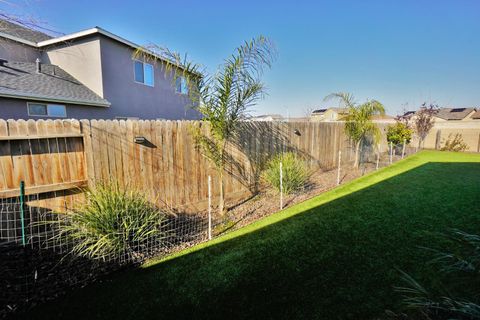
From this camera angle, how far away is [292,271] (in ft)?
9.60

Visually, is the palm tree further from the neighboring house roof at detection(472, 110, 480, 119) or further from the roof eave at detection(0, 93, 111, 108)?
the neighboring house roof at detection(472, 110, 480, 119)

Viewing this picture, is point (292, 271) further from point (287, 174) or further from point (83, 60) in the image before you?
point (83, 60)

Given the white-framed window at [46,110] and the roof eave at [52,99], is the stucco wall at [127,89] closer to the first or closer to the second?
the roof eave at [52,99]

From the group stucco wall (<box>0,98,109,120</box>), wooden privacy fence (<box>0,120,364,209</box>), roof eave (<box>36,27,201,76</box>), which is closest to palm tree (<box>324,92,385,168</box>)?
wooden privacy fence (<box>0,120,364,209</box>)

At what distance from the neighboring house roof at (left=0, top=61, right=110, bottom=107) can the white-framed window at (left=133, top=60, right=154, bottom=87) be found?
2.56 m

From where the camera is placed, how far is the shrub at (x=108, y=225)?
3146 mm

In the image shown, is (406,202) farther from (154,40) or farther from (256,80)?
(154,40)

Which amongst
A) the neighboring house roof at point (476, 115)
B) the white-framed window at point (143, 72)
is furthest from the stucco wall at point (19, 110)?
the neighboring house roof at point (476, 115)

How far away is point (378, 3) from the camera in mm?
8461

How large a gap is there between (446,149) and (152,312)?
20988mm

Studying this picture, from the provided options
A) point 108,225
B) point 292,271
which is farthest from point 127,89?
point 292,271

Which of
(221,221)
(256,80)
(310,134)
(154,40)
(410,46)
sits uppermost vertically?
(410,46)

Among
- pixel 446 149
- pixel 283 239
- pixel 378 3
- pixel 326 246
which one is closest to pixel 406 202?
pixel 326 246

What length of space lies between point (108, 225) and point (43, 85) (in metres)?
9.36
